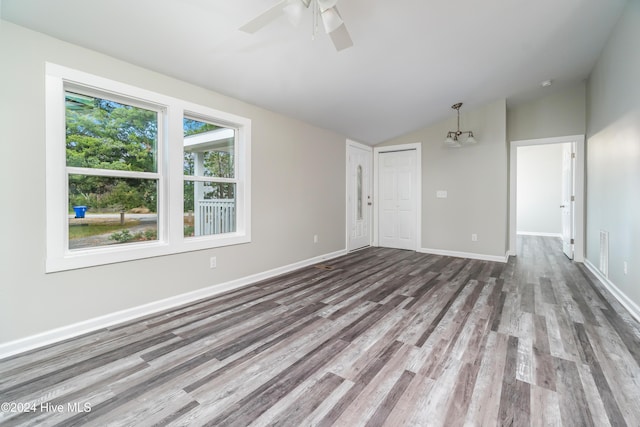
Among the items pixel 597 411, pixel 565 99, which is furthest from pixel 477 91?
pixel 597 411

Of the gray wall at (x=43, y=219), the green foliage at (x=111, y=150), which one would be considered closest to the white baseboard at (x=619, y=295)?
the gray wall at (x=43, y=219)

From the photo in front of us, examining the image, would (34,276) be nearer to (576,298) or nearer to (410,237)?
(576,298)

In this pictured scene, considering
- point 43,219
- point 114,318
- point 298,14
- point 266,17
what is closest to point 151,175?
point 43,219

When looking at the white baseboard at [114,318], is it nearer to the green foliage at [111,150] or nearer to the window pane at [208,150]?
the green foliage at [111,150]

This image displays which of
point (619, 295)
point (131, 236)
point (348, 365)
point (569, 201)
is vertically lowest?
point (348, 365)

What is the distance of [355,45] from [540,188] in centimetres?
797

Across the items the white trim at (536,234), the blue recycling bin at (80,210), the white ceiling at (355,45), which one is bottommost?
the white trim at (536,234)

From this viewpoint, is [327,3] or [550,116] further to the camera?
[550,116]

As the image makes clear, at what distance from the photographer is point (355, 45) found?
2.75m

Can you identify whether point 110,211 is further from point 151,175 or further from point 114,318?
point 114,318

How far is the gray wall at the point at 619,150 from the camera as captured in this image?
8.32 ft

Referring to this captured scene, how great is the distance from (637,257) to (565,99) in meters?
3.59

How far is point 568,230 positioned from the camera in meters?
5.05

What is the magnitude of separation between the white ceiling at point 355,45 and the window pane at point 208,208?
1.13 metres
